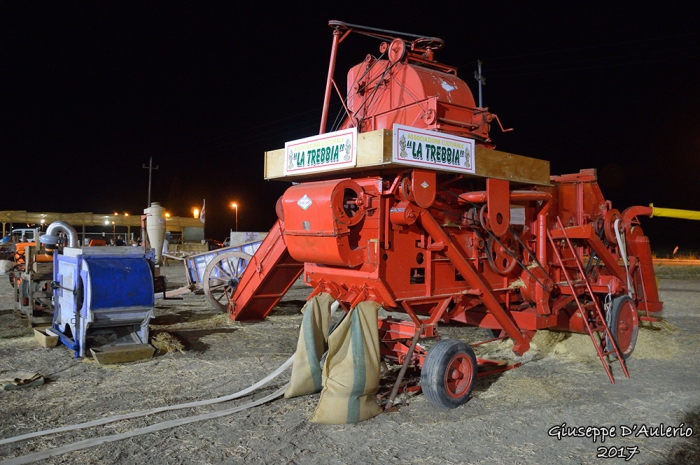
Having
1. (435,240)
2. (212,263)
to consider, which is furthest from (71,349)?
(435,240)

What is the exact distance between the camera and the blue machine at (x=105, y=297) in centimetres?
716

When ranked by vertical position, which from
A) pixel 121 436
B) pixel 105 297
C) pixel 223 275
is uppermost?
pixel 223 275

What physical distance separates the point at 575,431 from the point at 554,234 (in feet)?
10.8

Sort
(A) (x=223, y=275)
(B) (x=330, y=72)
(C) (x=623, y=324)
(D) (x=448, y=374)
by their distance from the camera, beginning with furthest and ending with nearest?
(A) (x=223, y=275)
(C) (x=623, y=324)
(B) (x=330, y=72)
(D) (x=448, y=374)

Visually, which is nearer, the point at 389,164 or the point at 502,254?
the point at 389,164

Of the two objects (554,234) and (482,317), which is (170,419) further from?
(554,234)

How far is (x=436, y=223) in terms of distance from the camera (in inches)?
232

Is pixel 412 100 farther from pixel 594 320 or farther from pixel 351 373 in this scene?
pixel 594 320

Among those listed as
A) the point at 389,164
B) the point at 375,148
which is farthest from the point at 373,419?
the point at 375,148

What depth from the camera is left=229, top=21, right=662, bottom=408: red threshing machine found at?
18.3 feet

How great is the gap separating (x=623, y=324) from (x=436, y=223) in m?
3.94

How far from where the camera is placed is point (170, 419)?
5051 millimetres

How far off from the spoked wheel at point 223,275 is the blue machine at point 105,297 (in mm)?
3614

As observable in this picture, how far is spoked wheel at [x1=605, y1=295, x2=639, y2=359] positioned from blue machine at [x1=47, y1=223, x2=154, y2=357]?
21.9 ft
